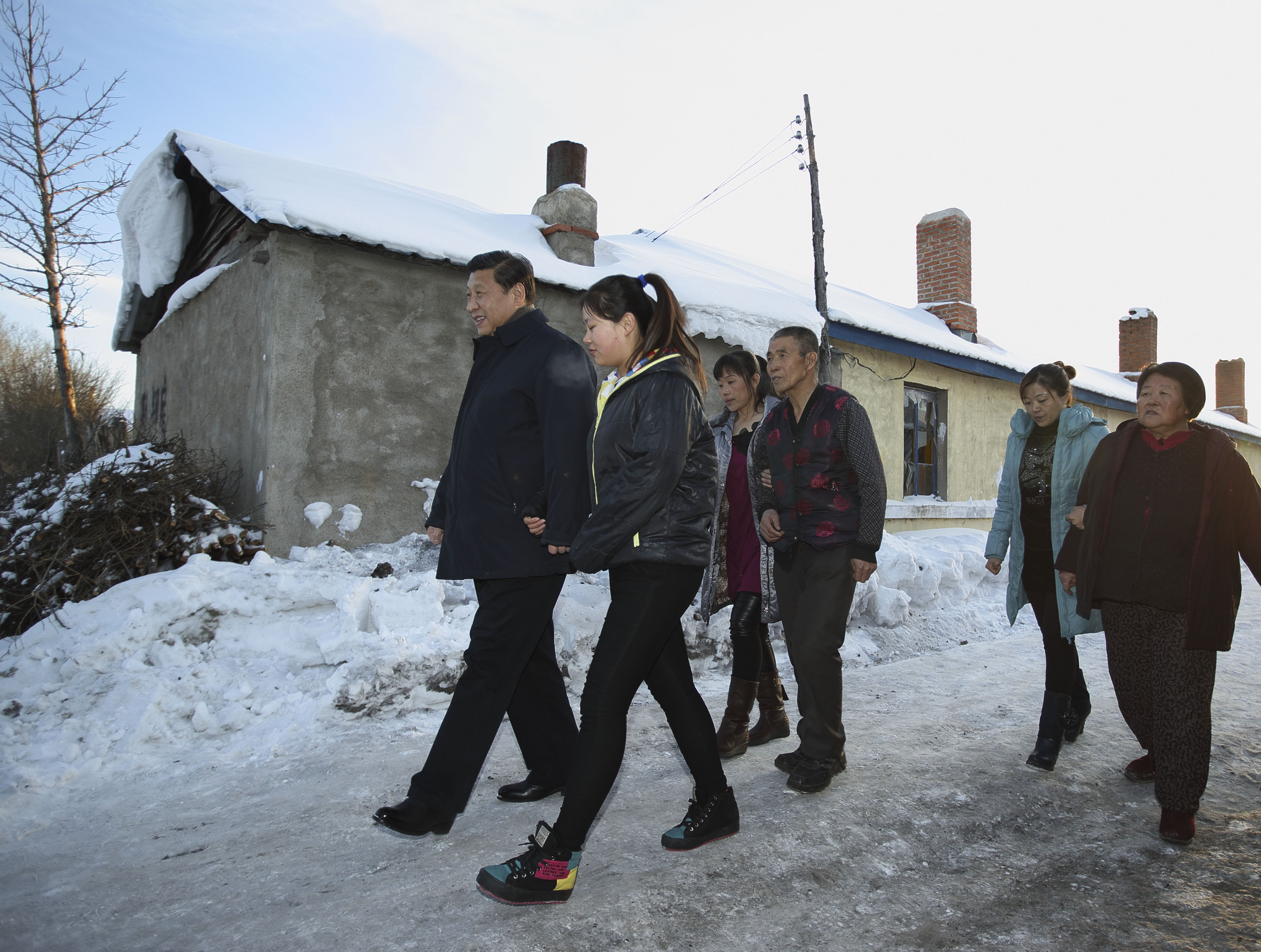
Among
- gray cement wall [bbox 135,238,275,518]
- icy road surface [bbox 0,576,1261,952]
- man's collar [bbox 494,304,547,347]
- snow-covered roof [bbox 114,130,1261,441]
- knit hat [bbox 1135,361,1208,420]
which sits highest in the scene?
snow-covered roof [bbox 114,130,1261,441]

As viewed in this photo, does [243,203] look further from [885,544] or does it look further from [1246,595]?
[1246,595]

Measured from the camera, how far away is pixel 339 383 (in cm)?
652

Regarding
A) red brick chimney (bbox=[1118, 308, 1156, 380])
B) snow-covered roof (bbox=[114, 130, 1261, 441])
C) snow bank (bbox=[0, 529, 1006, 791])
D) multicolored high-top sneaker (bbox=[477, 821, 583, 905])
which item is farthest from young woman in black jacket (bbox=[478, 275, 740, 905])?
red brick chimney (bbox=[1118, 308, 1156, 380])

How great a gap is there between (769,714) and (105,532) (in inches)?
171

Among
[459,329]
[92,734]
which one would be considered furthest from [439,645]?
[459,329]

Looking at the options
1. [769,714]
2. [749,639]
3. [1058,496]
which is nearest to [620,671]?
[749,639]

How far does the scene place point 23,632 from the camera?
449cm

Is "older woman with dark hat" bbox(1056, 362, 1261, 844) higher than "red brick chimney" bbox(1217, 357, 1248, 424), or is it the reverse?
"red brick chimney" bbox(1217, 357, 1248, 424)

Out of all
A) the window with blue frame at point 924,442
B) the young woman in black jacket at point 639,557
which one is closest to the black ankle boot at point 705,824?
the young woman in black jacket at point 639,557

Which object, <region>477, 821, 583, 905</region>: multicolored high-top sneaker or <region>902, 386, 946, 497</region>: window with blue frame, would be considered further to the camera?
<region>902, 386, 946, 497</region>: window with blue frame

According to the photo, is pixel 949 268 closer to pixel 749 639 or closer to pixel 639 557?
pixel 749 639

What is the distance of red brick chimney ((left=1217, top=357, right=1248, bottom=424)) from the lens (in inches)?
1057

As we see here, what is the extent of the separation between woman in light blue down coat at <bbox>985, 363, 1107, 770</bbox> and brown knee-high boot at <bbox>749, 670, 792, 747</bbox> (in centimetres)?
106

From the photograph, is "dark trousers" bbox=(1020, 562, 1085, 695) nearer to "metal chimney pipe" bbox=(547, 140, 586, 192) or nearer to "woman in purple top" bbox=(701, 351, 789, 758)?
"woman in purple top" bbox=(701, 351, 789, 758)
